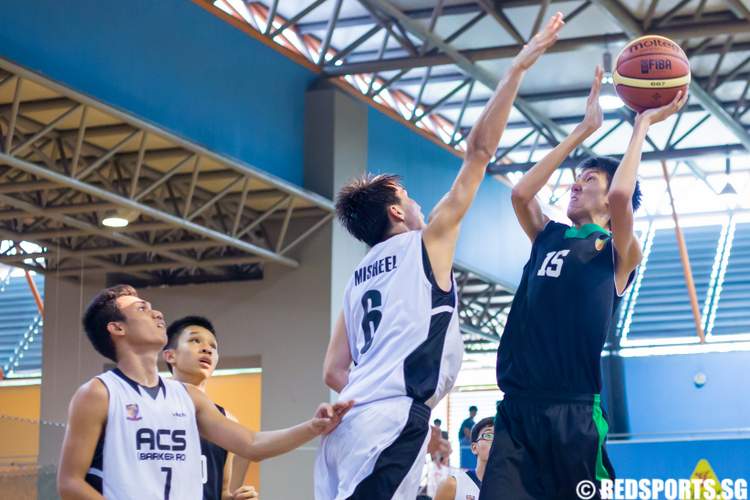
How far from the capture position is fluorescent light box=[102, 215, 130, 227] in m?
16.3

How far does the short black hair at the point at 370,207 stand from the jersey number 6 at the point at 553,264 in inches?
29.5

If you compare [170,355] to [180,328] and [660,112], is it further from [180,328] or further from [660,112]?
[660,112]

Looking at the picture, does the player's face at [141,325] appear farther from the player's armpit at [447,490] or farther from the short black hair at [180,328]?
the player's armpit at [447,490]

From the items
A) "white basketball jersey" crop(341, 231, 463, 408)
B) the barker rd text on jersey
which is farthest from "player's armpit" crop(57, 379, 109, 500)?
the barker rd text on jersey

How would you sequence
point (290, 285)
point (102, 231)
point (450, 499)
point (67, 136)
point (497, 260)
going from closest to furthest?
1. point (450, 499)
2. point (67, 136)
3. point (102, 231)
4. point (290, 285)
5. point (497, 260)

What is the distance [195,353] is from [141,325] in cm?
173

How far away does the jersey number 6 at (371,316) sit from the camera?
4.69 m

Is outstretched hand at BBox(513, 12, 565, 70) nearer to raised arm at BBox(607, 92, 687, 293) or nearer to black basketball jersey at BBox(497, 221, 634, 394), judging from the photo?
raised arm at BBox(607, 92, 687, 293)

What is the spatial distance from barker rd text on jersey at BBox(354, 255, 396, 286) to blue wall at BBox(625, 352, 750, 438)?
23.2 m

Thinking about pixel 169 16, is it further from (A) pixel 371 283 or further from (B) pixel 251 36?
(A) pixel 371 283

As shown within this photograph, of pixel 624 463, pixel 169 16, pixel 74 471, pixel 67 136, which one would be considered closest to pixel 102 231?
pixel 67 136

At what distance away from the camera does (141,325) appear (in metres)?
5.08

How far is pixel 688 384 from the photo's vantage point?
2762 cm

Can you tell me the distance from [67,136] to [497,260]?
10506 millimetres
